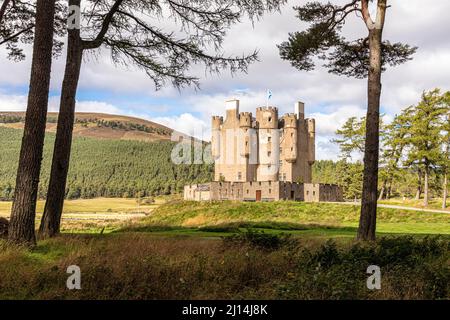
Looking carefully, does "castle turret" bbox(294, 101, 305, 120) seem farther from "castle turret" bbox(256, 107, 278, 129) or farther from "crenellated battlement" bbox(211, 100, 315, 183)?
"castle turret" bbox(256, 107, 278, 129)

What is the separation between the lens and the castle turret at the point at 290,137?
198 feet

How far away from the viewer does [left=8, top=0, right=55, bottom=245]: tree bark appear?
319 inches

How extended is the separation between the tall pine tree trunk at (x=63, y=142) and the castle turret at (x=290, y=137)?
5160 centimetres

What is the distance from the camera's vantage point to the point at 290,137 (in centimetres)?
6094

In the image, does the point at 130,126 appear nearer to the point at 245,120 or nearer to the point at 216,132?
the point at 216,132

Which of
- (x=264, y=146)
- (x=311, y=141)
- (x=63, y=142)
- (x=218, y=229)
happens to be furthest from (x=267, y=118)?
(x=63, y=142)

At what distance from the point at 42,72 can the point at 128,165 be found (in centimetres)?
11369

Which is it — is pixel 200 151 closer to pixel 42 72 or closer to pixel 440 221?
pixel 440 221

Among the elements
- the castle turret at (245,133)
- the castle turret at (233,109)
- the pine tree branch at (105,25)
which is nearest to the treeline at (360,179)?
the castle turret at (245,133)

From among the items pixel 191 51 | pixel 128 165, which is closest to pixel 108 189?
pixel 128 165

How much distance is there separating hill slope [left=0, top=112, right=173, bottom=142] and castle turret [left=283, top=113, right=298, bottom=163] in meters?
89.3

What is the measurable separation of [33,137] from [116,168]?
113 meters
